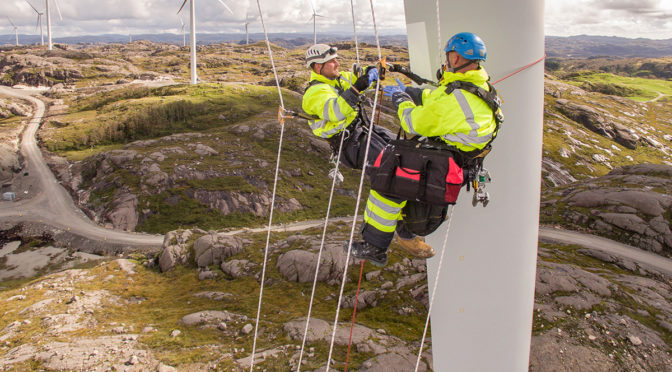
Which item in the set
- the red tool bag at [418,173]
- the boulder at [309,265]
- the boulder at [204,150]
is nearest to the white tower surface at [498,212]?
the red tool bag at [418,173]

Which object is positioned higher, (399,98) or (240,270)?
(399,98)

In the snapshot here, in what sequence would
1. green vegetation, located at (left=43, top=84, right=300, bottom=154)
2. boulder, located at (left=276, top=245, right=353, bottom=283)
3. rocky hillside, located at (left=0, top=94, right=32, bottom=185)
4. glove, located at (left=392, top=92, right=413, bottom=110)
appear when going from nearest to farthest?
glove, located at (left=392, top=92, right=413, bottom=110), boulder, located at (left=276, top=245, right=353, bottom=283), rocky hillside, located at (left=0, top=94, right=32, bottom=185), green vegetation, located at (left=43, top=84, right=300, bottom=154)

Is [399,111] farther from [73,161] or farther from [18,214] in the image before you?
[73,161]

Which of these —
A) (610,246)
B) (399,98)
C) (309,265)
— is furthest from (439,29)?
(610,246)

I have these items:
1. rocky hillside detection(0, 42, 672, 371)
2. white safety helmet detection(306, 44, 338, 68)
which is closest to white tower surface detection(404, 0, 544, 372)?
white safety helmet detection(306, 44, 338, 68)

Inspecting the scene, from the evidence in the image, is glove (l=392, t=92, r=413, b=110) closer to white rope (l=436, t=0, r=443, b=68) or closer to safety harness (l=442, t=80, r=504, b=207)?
white rope (l=436, t=0, r=443, b=68)

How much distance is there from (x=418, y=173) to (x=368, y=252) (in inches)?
80.9

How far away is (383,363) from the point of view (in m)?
15.2

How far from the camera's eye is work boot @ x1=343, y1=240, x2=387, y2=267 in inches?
274

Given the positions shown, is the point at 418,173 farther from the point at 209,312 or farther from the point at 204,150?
the point at 204,150

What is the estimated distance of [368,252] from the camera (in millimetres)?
7012

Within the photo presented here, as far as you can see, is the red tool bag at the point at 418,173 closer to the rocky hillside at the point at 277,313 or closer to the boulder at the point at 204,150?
the rocky hillside at the point at 277,313

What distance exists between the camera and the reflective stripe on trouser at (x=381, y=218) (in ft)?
22.0

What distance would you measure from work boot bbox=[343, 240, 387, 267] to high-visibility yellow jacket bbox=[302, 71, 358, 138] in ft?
8.39
